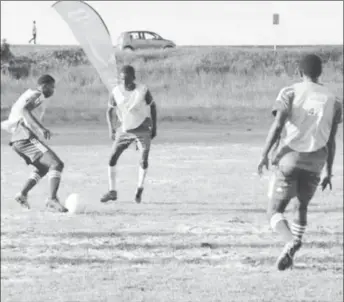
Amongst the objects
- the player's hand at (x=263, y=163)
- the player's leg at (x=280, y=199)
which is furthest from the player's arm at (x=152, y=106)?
the player's hand at (x=263, y=163)

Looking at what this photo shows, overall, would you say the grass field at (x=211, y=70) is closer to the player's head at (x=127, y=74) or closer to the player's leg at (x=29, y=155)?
the player's head at (x=127, y=74)

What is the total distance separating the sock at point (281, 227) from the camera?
3934 mm

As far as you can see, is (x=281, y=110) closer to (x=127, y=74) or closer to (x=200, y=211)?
(x=127, y=74)

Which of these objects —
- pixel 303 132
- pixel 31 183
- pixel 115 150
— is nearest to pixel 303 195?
pixel 303 132

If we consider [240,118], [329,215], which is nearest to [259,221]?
[329,215]

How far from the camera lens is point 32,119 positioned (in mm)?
5160

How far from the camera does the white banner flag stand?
11.4 feet

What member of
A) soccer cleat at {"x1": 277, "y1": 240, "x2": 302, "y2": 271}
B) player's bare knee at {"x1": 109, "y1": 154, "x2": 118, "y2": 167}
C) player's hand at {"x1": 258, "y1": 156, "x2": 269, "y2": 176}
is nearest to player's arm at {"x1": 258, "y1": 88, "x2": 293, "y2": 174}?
player's hand at {"x1": 258, "y1": 156, "x2": 269, "y2": 176}

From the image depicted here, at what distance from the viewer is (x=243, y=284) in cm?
480

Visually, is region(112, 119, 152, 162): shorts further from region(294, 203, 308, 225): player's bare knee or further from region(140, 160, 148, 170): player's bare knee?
region(294, 203, 308, 225): player's bare knee

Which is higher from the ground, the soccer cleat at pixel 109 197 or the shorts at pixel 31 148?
the shorts at pixel 31 148

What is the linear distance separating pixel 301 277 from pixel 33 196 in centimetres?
531

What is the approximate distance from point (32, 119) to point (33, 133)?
841 millimetres

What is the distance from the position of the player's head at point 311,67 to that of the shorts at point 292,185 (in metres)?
0.72
